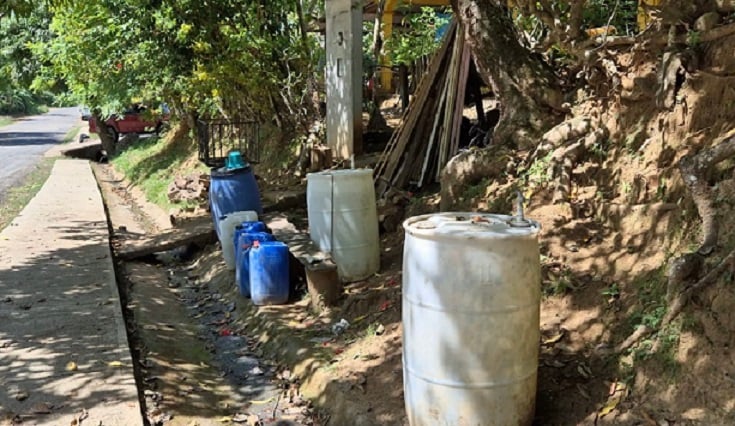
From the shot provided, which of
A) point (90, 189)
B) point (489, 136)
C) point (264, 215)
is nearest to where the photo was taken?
point (489, 136)

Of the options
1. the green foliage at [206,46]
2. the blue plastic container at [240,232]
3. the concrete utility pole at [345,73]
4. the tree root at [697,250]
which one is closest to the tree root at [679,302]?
the tree root at [697,250]

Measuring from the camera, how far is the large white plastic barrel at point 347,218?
5.92 metres

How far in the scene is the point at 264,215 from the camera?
8578 millimetres

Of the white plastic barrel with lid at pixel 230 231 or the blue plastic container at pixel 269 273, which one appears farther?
the white plastic barrel with lid at pixel 230 231

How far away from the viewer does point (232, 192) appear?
827 centimetres

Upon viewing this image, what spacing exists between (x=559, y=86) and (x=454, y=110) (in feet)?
4.87

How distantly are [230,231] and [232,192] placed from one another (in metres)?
0.97

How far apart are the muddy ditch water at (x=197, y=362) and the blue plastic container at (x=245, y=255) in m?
0.24

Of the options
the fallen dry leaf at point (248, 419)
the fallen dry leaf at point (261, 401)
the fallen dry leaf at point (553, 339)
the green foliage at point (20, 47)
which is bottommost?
the fallen dry leaf at point (261, 401)

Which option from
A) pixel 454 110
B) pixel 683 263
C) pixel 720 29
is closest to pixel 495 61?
pixel 454 110

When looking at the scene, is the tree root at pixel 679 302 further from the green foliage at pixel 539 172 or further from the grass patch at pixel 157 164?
the grass patch at pixel 157 164

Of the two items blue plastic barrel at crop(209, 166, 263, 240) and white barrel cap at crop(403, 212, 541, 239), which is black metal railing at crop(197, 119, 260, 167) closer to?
blue plastic barrel at crop(209, 166, 263, 240)

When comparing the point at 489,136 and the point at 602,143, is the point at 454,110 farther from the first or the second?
the point at 602,143

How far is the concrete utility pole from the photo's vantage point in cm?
944
